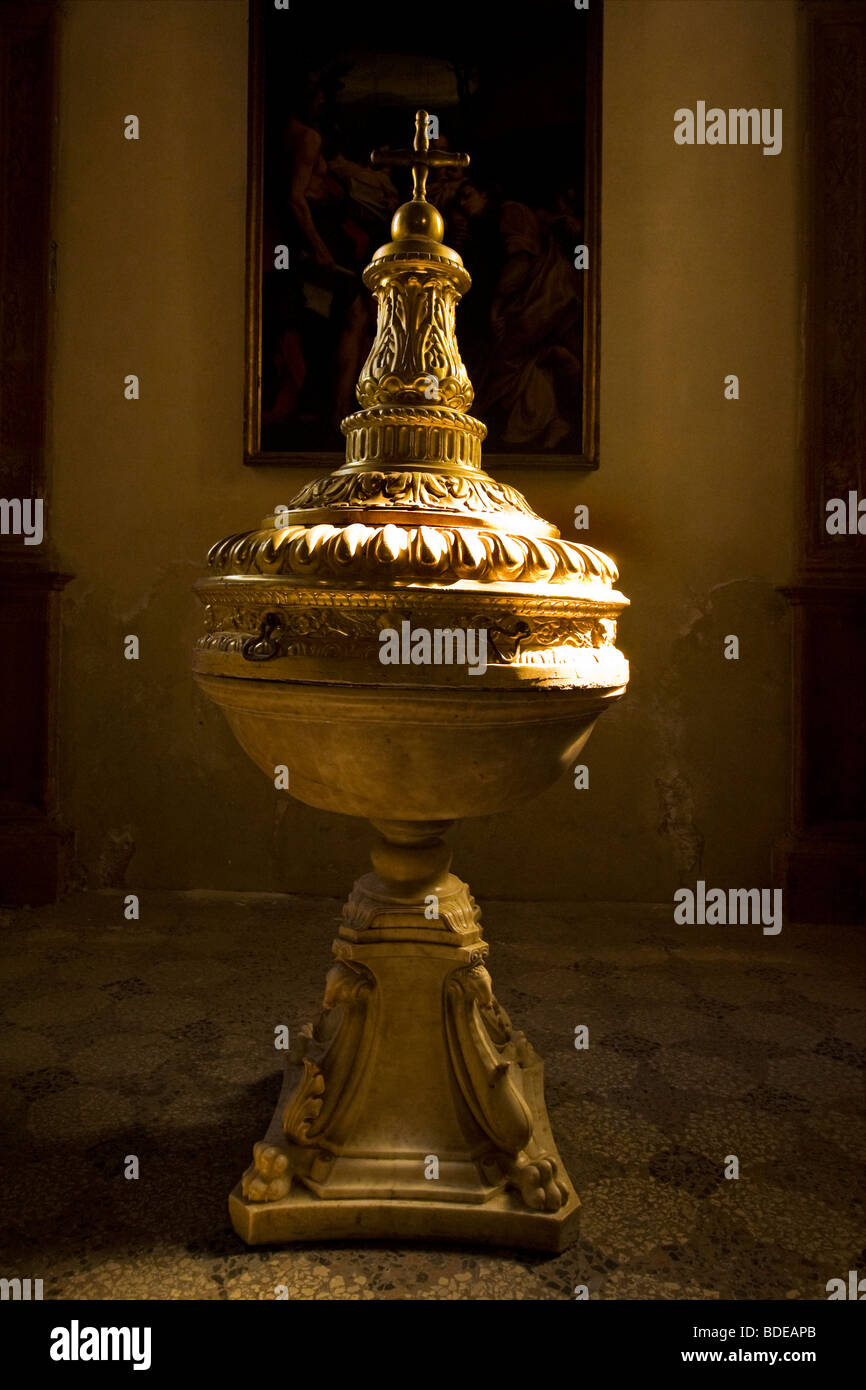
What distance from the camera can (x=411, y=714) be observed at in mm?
1188

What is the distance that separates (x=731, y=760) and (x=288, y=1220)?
7.51ft

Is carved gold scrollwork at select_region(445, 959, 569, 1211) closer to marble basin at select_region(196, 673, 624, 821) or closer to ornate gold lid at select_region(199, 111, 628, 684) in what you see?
marble basin at select_region(196, 673, 624, 821)

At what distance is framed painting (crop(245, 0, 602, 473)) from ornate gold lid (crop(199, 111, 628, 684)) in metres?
1.62

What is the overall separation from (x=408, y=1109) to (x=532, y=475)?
228 cm

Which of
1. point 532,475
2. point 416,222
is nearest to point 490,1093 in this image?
point 416,222

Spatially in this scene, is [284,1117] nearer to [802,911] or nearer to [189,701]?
[189,701]

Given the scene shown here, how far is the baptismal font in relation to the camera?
3.89 feet

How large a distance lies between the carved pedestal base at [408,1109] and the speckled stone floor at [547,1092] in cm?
6

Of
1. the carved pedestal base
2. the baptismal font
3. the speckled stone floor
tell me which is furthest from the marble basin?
the speckled stone floor

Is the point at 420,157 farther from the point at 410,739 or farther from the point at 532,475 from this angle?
the point at 532,475

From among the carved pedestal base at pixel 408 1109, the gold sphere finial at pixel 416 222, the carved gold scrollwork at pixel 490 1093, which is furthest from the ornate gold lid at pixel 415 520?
the carved gold scrollwork at pixel 490 1093

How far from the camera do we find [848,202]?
9.95 feet

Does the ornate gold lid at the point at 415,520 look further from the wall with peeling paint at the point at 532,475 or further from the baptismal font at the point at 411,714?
the wall with peeling paint at the point at 532,475

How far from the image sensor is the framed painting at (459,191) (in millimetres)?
3070
